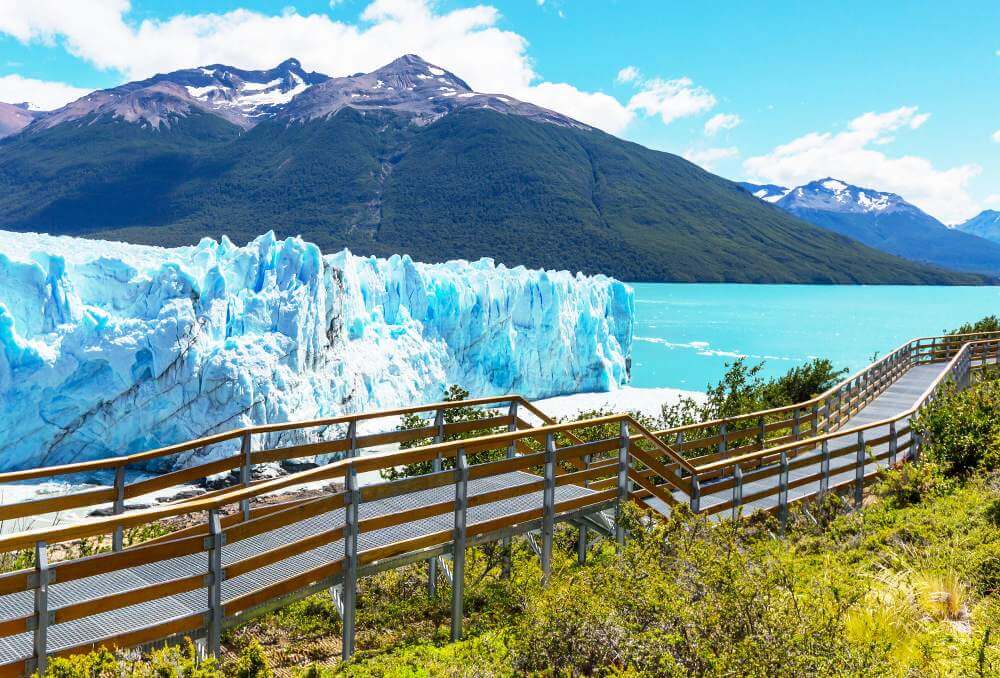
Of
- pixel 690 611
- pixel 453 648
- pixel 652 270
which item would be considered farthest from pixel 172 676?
pixel 652 270

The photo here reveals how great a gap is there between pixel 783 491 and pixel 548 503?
10.2 ft

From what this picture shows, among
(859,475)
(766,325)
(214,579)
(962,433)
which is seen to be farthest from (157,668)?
(766,325)

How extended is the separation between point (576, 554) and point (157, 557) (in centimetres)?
405

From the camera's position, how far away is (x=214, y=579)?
3.97 m

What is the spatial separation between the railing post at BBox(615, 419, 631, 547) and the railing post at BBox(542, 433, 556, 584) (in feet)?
2.36

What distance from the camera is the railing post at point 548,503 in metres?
5.59

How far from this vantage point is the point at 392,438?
659 cm

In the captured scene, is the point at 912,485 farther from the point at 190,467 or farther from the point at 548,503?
the point at 190,467

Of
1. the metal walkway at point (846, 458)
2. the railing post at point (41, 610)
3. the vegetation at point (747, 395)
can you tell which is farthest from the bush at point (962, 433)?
the railing post at point (41, 610)

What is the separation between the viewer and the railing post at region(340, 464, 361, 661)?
4.50m

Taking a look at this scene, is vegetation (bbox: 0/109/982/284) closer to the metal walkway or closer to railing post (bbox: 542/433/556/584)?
the metal walkway

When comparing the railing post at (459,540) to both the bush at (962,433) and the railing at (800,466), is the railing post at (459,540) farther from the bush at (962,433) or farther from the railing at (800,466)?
the bush at (962,433)

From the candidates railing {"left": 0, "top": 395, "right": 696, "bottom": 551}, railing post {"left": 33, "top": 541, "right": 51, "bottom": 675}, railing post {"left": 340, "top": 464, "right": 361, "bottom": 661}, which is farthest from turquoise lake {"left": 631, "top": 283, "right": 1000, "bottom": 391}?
railing post {"left": 33, "top": 541, "right": 51, "bottom": 675}

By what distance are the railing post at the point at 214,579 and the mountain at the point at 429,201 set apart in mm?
134222
